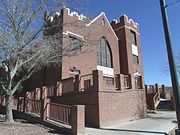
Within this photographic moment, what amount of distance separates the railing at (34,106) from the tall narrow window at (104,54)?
11877mm

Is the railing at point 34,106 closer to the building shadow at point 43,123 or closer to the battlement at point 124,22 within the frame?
the building shadow at point 43,123

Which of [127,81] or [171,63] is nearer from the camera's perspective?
[171,63]

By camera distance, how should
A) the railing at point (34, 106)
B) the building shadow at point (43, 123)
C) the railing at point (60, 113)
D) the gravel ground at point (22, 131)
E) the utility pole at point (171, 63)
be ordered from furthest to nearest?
the railing at point (34, 106) < the railing at point (60, 113) < the building shadow at point (43, 123) < the gravel ground at point (22, 131) < the utility pole at point (171, 63)

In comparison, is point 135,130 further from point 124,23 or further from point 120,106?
point 124,23

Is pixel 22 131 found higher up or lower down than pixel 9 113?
lower down

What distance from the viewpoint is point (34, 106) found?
1426 cm

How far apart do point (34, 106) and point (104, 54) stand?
1390 cm

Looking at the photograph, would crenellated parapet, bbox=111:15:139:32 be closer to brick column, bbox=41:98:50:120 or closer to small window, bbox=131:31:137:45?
small window, bbox=131:31:137:45

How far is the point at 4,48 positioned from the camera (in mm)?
12383

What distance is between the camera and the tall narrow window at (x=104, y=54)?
25569mm

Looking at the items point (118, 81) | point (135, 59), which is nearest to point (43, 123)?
point (118, 81)

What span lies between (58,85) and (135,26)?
765 inches

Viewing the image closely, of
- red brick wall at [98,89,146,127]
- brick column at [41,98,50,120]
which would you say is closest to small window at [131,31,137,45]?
red brick wall at [98,89,146,127]

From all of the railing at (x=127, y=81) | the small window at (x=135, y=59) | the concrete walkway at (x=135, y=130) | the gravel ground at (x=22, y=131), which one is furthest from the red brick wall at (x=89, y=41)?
the gravel ground at (x=22, y=131)
